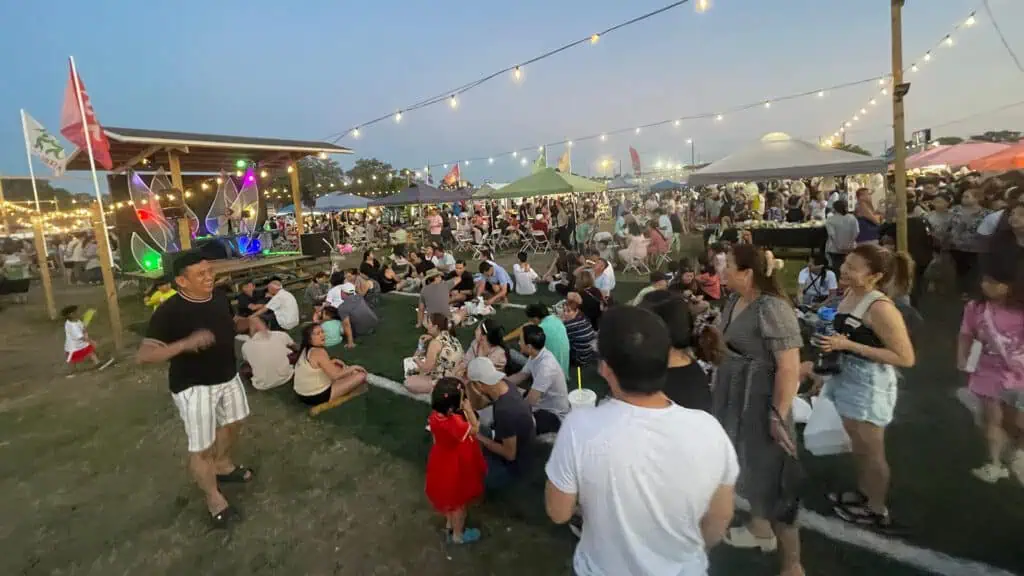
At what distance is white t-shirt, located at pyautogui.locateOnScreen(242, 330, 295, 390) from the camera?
6.21 m

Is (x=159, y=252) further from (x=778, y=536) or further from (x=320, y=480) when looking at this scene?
(x=778, y=536)

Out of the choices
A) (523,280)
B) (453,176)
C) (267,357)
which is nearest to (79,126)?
(267,357)

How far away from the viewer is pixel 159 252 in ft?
46.9

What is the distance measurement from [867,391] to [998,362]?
1.05 metres

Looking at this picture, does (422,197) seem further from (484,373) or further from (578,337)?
(484,373)

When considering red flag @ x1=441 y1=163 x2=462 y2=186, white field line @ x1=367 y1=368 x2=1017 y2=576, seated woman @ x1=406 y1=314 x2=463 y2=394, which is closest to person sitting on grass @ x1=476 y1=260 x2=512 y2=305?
seated woman @ x1=406 y1=314 x2=463 y2=394

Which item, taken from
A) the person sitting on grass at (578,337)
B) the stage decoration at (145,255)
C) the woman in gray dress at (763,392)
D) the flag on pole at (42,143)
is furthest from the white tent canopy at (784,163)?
the stage decoration at (145,255)

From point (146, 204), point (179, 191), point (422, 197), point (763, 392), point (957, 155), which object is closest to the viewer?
point (763, 392)

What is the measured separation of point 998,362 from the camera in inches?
125

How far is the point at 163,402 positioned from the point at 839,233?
975 cm

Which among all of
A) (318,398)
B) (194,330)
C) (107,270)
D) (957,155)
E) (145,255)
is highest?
(957,155)

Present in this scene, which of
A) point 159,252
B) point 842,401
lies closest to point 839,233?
point 842,401

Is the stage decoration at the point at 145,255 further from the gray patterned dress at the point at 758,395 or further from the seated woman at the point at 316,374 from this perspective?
the gray patterned dress at the point at 758,395

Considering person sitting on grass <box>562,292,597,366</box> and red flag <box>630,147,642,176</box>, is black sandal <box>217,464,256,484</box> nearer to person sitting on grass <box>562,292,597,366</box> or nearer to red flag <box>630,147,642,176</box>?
person sitting on grass <box>562,292,597,366</box>
